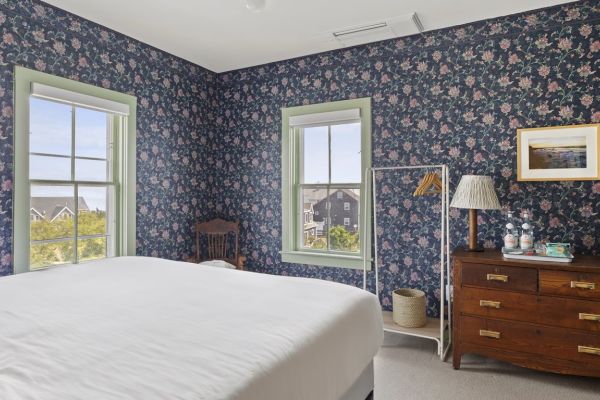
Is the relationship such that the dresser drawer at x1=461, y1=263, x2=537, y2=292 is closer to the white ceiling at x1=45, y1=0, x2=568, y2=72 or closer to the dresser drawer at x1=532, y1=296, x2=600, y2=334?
the dresser drawer at x1=532, y1=296, x2=600, y2=334

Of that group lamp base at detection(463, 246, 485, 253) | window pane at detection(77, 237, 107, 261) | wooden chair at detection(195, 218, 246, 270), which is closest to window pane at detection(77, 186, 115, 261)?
window pane at detection(77, 237, 107, 261)

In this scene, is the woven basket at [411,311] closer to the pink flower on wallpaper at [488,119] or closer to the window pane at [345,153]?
the window pane at [345,153]

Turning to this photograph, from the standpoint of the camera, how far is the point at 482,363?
2.80 metres

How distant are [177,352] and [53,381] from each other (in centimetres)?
34

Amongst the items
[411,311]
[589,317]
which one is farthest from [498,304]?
[411,311]

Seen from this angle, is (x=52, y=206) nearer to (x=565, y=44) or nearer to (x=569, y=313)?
(x=569, y=313)

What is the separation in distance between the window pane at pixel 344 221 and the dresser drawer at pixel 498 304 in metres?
1.21

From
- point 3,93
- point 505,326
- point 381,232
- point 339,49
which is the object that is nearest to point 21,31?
point 3,93

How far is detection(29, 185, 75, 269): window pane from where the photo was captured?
113 inches

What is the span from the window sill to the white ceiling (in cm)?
202

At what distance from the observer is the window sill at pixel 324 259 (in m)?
3.63

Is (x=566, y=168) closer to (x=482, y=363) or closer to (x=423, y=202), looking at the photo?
(x=423, y=202)

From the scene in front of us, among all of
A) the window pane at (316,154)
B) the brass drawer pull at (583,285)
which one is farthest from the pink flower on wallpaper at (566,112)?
the window pane at (316,154)

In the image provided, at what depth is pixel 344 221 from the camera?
150 inches
